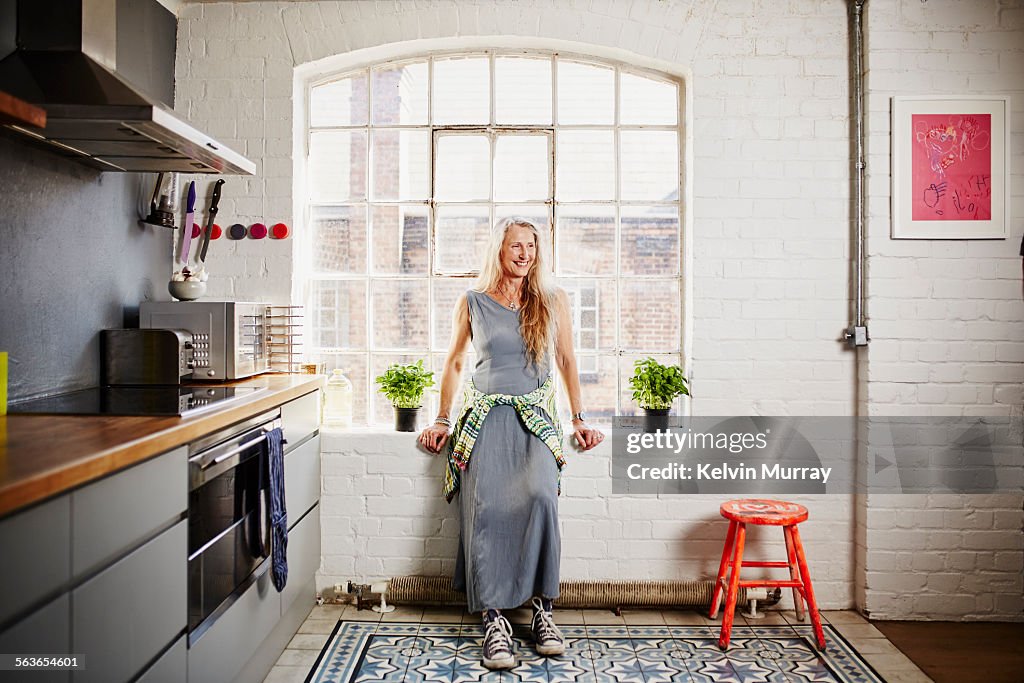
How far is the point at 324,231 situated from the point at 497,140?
87cm

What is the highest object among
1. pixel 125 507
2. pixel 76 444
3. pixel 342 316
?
pixel 342 316

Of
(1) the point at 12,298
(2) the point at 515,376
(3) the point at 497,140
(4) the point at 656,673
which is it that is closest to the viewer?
(1) the point at 12,298

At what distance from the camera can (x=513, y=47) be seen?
11.3ft

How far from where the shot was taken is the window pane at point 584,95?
3471mm

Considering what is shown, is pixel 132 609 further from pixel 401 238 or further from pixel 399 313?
pixel 401 238

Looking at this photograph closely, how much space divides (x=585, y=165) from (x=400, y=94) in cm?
88

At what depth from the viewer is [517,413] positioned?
2.98 metres

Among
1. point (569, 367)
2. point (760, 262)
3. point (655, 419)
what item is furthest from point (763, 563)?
point (760, 262)

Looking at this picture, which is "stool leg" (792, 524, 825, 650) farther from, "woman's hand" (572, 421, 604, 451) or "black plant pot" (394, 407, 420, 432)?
"black plant pot" (394, 407, 420, 432)

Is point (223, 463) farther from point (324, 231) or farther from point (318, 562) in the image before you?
point (324, 231)

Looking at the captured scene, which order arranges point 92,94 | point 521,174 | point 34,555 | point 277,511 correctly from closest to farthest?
point 34,555 → point 92,94 → point 277,511 → point 521,174

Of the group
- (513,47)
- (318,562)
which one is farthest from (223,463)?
(513,47)

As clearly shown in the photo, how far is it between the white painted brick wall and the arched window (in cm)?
17

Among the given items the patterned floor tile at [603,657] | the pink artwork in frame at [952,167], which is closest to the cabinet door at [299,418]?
the patterned floor tile at [603,657]
